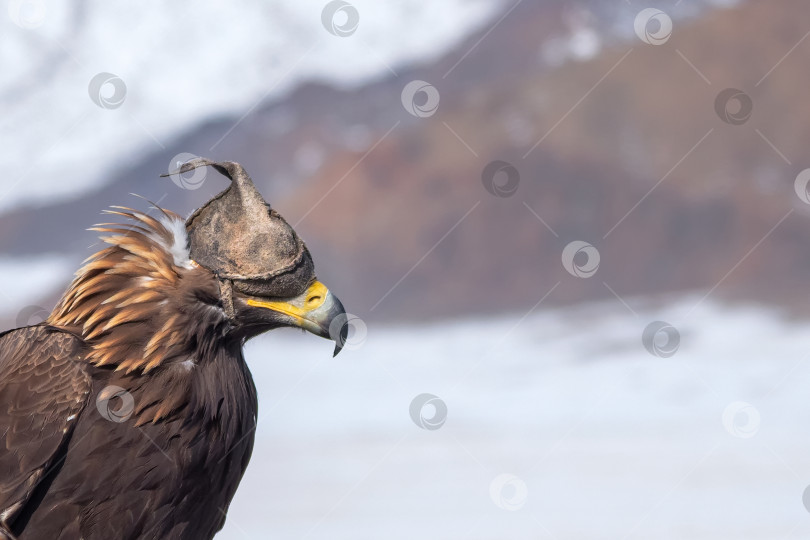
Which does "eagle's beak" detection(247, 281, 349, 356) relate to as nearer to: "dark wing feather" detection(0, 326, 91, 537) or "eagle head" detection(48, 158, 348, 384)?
"eagle head" detection(48, 158, 348, 384)

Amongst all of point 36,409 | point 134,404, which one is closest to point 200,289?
point 134,404

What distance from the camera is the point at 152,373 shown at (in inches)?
155

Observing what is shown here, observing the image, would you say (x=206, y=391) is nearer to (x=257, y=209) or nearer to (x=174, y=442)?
(x=174, y=442)

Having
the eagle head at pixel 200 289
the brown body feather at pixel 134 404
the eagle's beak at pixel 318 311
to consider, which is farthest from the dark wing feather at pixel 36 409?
the eagle's beak at pixel 318 311

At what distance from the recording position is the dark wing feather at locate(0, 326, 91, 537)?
3725mm

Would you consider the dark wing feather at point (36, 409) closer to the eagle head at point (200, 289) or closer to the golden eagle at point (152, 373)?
the golden eagle at point (152, 373)

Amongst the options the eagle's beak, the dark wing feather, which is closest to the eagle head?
the eagle's beak

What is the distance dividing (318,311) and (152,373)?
27.7 inches

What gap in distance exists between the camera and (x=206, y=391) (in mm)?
3996

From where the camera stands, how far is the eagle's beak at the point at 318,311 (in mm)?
3982

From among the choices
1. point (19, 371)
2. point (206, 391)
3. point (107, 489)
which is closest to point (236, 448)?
point (206, 391)

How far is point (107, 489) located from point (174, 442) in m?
0.30

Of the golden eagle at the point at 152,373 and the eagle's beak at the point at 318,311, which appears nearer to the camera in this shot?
the golden eagle at the point at 152,373

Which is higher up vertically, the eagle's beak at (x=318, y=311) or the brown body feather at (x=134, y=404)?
the eagle's beak at (x=318, y=311)
